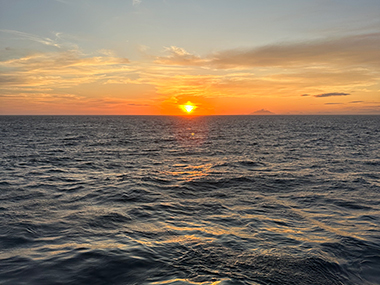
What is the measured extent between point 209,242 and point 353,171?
20340 millimetres

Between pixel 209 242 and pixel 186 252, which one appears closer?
pixel 186 252

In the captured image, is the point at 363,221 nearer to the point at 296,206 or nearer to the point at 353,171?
the point at 296,206

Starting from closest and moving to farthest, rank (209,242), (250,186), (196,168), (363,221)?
(209,242), (363,221), (250,186), (196,168)

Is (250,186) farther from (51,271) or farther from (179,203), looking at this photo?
(51,271)

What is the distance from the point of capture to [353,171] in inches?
976

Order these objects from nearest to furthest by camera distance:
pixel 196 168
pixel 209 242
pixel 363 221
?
pixel 209 242 → pixel 363 221 → pixel 196 168

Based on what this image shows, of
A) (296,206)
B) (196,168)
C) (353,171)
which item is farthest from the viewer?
(196,168)

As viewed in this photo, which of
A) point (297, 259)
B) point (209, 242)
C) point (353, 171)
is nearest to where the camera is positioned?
point (297, 259)

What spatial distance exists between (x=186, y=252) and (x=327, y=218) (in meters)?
8.07

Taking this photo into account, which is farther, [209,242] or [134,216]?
[134,216]

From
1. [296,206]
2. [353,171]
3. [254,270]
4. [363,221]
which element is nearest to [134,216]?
[254,270]

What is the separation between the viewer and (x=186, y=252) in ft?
31.9

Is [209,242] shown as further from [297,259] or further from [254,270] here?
[297,259]

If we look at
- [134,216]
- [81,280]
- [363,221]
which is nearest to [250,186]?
[363,221]
